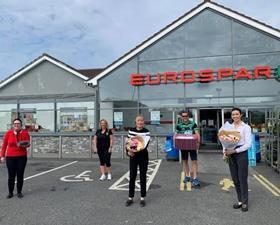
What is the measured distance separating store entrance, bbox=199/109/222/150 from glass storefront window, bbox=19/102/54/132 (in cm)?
798

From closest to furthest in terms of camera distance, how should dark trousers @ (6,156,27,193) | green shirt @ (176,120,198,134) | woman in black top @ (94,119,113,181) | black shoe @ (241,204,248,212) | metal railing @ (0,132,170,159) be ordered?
black shoe @ (241,204,248,212) < dark trousers @ (6,156,27,193) < green shirt @ (176,120,198,134) < woman in black top @ (94,119,113,181) < metal railing @ (0,132,170,159)

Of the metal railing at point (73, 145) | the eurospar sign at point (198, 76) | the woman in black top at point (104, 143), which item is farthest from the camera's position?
the metal railing at point (73, 145)

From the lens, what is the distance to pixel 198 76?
14070 millimetres

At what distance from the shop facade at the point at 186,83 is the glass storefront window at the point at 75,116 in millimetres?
52

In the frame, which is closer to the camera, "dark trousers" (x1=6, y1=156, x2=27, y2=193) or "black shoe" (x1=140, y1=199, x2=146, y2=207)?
"black shoe" (x1=140, y1=199, x2=146, y2=207)

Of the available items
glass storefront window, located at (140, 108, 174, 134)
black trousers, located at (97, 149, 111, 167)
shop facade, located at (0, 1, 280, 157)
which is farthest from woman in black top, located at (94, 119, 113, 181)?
glass storefront window, located at (140, 108, 174, 134)

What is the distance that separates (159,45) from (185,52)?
1344 millimetres

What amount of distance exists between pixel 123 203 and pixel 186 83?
933 centimetres

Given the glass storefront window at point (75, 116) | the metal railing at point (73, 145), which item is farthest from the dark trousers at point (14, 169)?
the glass storefront window at point (75, 116)

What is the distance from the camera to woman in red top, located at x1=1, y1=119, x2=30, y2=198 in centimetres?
643

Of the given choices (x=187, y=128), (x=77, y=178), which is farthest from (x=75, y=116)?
(x=187, y=128)

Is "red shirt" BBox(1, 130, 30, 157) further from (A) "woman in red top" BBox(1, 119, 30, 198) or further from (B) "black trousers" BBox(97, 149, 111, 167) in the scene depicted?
(B) "black trousers" BBox(97, 149, 111, 167)

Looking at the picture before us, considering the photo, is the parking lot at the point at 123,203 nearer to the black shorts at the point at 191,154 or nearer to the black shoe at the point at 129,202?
the black shoe at the point at 129,202

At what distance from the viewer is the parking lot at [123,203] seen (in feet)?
15.9
